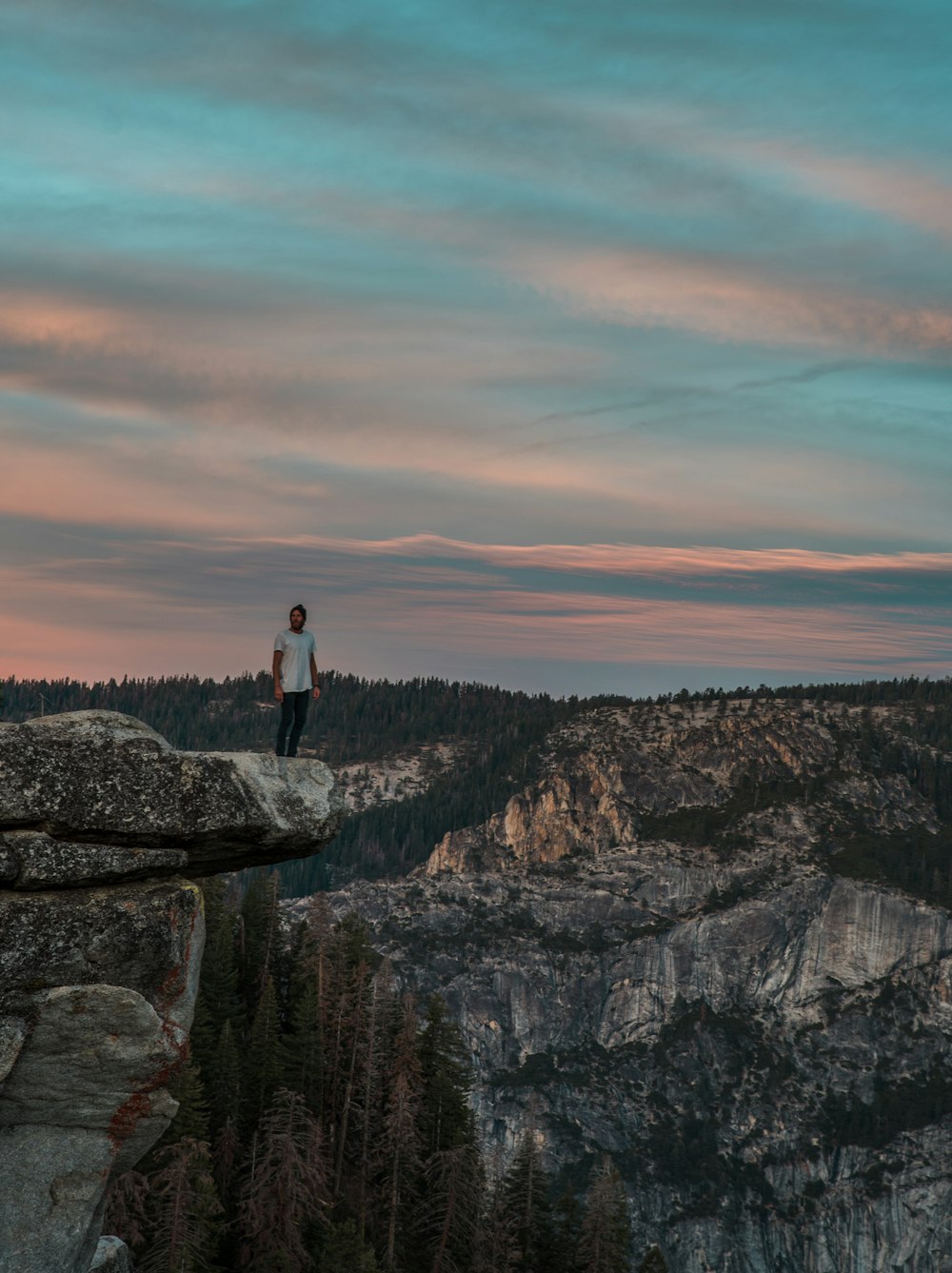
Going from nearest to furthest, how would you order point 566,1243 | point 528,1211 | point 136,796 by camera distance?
1. point 136,796
2. point 528,1211
3. point 566,1243

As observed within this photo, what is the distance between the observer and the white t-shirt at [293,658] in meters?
33.8

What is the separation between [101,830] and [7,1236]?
33.9 ft

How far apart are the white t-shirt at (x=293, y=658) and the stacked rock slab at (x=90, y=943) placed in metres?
3.71

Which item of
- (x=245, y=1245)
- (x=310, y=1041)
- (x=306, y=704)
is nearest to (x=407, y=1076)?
(x=310, y=1041)

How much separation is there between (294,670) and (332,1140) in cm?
7090

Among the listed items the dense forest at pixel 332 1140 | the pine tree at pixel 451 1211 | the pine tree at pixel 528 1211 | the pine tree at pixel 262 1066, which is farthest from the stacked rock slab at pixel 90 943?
the pine tree at pixel 528 1211

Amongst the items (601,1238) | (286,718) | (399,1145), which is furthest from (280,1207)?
(286,718)

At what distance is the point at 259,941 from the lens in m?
114

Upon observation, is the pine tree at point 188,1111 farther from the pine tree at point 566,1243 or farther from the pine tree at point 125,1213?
the pine tree at point 566,1243

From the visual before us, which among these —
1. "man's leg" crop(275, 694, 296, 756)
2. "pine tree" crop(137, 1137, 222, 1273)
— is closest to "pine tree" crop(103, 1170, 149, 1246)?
"pine tree" crop(137, 1137, 222, 1273)

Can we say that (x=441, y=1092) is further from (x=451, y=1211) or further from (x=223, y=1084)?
(x=223, y=1084)

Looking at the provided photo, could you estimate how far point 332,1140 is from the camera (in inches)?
3639

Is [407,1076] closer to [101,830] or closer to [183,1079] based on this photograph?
[183,1079]

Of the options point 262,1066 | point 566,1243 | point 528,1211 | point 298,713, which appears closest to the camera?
point 298,713
